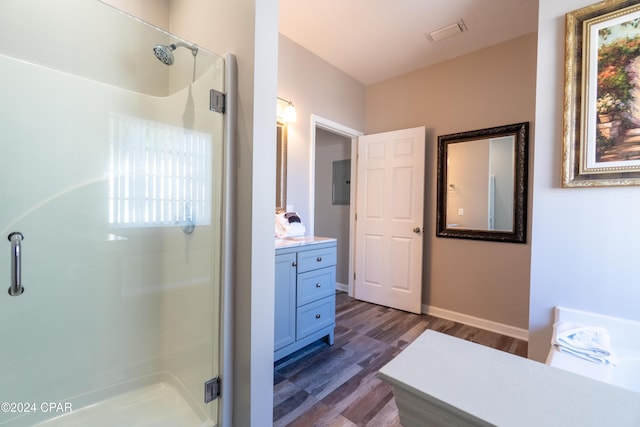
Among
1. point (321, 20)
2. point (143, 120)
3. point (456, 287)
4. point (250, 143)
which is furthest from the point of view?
point (456, 287)

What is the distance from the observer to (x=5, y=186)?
4.49 feet

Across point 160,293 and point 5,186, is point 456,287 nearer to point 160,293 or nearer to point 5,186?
point 160,293

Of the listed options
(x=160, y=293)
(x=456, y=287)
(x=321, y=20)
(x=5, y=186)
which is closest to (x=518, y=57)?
(x=321, y=20)

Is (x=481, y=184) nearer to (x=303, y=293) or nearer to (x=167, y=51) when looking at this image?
(x=303, y=293)

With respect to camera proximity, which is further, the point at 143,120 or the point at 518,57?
the point at 518,57

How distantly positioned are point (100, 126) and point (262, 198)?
117 centimetres

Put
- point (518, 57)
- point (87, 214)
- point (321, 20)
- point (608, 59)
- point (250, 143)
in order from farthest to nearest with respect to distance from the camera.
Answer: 1. point (518, 57)
2. point (321, 20)
3. point (87, 214)
4. point (608, 59)
5. point (250, 143)

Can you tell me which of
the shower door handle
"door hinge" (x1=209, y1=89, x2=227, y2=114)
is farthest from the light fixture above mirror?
the shower door handle

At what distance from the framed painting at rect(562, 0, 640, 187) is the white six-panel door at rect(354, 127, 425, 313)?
1.53m

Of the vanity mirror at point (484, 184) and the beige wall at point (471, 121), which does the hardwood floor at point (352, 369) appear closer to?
the beige wall at point (471, 121)

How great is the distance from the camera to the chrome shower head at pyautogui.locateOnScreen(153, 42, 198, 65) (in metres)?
1.45

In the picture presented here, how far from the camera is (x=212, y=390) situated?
1.35 meters

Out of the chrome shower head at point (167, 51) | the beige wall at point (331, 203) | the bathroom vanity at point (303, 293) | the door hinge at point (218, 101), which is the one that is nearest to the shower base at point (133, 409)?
the bathroom vanity at point (303, 293)

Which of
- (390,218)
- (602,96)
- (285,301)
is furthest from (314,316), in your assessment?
(602,96)
